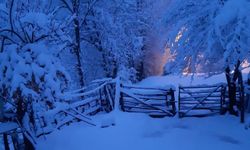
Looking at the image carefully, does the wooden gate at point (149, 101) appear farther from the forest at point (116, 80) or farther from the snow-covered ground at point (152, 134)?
the snow-covered ground at point (152, 134)

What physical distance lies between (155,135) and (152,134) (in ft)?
0.39

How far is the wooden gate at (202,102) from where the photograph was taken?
10.8 m

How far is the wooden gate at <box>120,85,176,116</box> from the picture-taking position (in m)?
11.2

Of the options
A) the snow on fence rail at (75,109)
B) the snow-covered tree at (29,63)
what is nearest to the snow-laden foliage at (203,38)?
the snow on fence rail at (75,109)

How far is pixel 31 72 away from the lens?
680 cm

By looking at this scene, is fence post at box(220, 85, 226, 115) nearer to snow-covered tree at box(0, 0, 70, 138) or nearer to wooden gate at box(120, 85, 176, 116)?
wooden gate at box(120, 85, 176, 116)

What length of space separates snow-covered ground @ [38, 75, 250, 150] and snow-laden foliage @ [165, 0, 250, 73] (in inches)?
70.7

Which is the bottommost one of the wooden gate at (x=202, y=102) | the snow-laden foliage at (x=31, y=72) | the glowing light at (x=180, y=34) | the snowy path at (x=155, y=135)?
the snowy path at (x=155, y=135)

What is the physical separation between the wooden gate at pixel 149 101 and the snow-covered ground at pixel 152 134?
19.4 inches

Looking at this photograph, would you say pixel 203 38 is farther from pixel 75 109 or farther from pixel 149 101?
pixel 75 109

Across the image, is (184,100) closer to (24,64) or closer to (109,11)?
(24,64)

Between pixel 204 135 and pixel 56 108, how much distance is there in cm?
434

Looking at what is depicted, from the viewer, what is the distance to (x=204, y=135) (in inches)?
359

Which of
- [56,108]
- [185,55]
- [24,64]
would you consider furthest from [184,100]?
[24,64]
